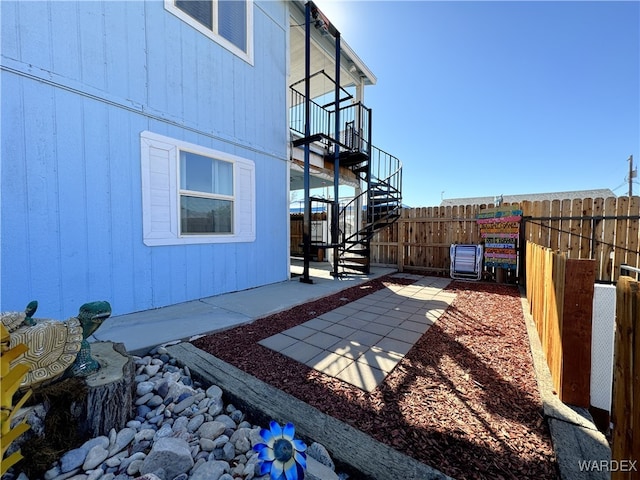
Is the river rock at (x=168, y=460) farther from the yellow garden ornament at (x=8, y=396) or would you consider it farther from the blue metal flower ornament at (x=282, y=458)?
the yellow garden ornament at (x=8, y=396)

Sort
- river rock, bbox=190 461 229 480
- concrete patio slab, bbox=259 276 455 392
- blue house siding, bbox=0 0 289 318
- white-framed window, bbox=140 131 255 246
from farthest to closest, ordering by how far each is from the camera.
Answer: white-framed window, bbox=140 131 255 246, blue house siding, bbox=0 0 289 318, concrete patio slab, bbox=259 276 455 392, river rock, bbox=190 461 229 480

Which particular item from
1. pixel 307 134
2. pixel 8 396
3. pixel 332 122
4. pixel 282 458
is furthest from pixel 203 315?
pixel 332 122

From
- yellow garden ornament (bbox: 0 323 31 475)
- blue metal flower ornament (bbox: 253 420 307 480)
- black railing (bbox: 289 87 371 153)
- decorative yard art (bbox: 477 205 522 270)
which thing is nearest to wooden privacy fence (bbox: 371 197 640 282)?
decorative yard art (bbox: 477 205 522 270)

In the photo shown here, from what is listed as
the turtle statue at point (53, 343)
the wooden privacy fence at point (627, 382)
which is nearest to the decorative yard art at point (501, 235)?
the wooden privacy fence at point (627, 382)

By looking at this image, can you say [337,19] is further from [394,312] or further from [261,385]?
[261,385]

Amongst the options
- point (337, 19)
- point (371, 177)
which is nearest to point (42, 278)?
point (371, 177)

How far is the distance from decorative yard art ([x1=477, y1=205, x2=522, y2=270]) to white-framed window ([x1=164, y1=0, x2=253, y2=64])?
19.7 feet

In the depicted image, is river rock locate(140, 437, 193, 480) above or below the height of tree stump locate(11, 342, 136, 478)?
below

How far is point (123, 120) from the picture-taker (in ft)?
10.1

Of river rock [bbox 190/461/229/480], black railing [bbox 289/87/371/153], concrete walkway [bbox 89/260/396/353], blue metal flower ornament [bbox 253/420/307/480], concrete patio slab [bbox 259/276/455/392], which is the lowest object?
river rock [bbox 190/461/229/480]

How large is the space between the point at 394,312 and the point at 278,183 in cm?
325

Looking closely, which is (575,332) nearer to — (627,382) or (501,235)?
(627,382)

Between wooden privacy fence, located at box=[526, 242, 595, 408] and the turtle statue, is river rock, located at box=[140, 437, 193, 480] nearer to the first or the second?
the turtle statue

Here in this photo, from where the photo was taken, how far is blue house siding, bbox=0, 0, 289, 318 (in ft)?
8.10
